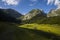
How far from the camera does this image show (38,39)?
153 feet

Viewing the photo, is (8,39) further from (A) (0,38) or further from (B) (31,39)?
(B) (31,39)

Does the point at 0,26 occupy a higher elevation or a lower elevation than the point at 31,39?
higher

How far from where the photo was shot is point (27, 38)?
47.1 m

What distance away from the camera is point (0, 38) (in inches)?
1672

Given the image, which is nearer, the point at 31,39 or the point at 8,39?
the point at 8,39

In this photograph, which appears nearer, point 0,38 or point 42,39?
point 0,38

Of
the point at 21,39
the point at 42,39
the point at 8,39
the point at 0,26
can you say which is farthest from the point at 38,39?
the point at 0,26

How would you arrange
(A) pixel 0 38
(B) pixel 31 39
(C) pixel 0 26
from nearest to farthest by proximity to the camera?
(A) pixel 0 38, (B) pixel 31 39, (C) pixel 0 26

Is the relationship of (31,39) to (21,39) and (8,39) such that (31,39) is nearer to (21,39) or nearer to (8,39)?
(21,39)

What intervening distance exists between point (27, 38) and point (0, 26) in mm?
14486

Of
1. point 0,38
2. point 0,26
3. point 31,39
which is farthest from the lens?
point 0,26

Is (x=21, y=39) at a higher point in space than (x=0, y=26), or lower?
lower

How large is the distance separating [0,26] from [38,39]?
1749 centimetres

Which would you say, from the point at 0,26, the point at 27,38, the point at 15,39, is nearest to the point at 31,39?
the point at 27,38
